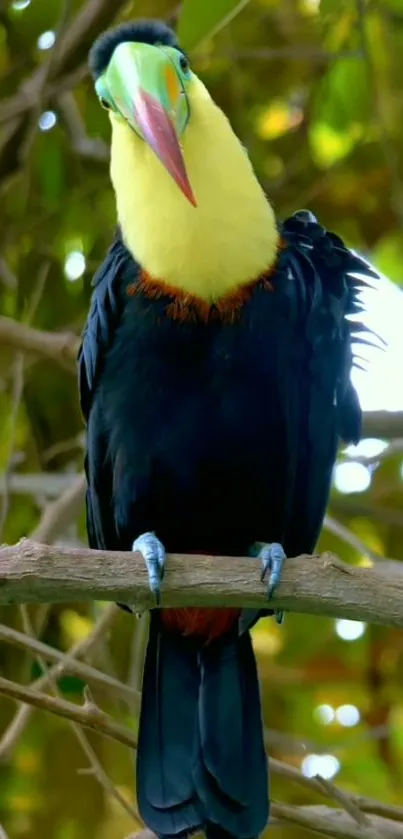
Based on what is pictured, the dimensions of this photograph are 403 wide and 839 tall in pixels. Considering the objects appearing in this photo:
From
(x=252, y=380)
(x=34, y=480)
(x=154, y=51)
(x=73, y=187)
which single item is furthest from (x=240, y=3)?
(x=34, y=480)

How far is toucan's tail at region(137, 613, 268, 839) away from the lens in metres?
2.00

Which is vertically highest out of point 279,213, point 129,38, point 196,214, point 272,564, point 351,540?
point 129,38

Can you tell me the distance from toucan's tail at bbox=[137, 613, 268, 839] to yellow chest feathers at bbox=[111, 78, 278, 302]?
583 millimetres

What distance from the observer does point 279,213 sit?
2.84 metres

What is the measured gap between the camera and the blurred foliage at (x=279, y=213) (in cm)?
256

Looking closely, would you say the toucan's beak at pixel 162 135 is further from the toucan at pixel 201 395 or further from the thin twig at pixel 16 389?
the thin twig at pixel 16 389

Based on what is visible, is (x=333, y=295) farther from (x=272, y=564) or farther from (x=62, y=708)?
(x=62, y=708)

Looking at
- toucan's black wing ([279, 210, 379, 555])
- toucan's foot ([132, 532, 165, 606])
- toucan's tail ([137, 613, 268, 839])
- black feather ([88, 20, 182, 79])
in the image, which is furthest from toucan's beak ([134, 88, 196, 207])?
toucan's tail ([137, 613, 268, 839])

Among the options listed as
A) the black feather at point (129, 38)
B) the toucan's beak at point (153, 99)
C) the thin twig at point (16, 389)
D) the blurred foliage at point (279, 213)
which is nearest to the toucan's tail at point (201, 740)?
the blurred foliage at point (279, 213)

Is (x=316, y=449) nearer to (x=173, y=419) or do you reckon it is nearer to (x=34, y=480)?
(x=173, y=419)

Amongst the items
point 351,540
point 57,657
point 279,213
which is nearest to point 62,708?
point 57,657

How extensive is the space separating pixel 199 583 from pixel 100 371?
515 millimetres

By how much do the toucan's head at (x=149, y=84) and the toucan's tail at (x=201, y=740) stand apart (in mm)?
739

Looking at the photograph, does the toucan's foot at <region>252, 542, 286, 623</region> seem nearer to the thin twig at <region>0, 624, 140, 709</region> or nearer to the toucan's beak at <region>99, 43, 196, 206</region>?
the thin twig at <region>0, 624, 140, 709</region>
